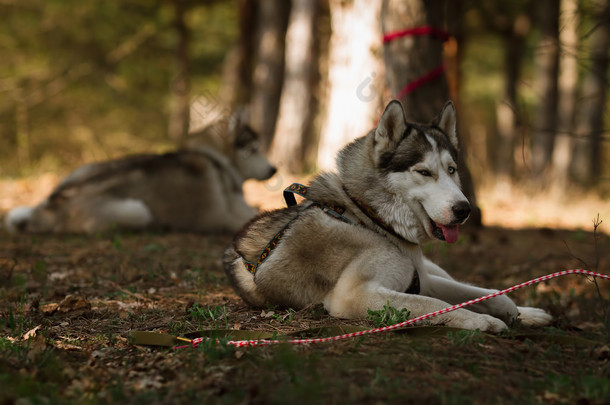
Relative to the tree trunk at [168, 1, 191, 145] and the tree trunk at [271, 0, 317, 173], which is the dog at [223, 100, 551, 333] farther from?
the tree trunk at [168, 1, 191, 145]

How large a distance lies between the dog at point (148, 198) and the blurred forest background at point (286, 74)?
4.66 feet

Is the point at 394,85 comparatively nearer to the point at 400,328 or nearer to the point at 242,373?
the point at 400,328

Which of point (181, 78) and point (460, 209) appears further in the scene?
point (181, 78)

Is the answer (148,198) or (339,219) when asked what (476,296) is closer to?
(339,219)

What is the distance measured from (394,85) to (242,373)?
536 centimetres

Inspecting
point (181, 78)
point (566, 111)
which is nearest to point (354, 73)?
point (566, 111)

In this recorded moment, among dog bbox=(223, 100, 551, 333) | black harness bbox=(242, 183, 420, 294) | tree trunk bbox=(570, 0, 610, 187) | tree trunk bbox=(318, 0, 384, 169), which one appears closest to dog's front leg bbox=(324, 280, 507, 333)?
dog bbox=(223, 100, 551, 333)

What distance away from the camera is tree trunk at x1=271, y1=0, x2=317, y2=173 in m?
13.4

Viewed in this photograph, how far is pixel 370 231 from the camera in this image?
12.1 feet

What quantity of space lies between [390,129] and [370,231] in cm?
71

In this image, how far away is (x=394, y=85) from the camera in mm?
A: 7191

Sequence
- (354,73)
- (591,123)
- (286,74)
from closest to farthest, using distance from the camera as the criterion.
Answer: (354,73) → (286,74) → (591,123)

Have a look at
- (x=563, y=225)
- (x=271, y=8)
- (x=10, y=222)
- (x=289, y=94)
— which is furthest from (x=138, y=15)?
(x=563, y=225)

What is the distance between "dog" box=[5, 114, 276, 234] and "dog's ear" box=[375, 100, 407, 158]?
441cm
